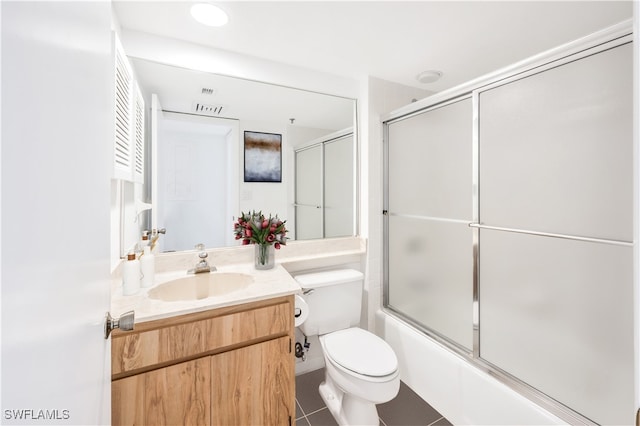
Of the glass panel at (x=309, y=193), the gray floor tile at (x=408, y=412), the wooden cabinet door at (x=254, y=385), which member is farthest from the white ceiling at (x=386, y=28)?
the gray floor tile at (x=408, y=412)

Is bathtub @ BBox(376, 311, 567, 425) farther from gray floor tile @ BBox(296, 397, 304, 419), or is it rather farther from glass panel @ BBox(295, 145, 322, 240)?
glass panel @ BBox(295, 145, 322, 240)

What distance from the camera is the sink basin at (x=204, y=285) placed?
1.46 metres

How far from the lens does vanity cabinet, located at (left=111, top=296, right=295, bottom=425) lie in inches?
42.6

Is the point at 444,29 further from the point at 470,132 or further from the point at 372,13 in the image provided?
the point at 470,132

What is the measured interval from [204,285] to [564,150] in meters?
1.85

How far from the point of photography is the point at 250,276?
1543 mm

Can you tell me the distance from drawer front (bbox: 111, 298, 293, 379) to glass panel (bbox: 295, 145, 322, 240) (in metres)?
0.77

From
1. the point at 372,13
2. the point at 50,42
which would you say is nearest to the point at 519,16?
the point at 372,13

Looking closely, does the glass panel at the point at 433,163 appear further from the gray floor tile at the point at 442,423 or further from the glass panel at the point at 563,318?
the gray floor tile at the point at 442,423

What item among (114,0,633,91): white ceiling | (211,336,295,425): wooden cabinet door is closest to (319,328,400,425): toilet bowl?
(211,336,295,425): wooden cabinet door

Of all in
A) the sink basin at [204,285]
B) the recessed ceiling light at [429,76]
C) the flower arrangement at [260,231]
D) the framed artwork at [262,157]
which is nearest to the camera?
the sink basin at [204,285]

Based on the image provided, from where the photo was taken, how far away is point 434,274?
1.80 meters

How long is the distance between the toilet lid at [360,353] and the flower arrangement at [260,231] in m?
0.67

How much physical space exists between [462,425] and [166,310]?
164 centimetres
